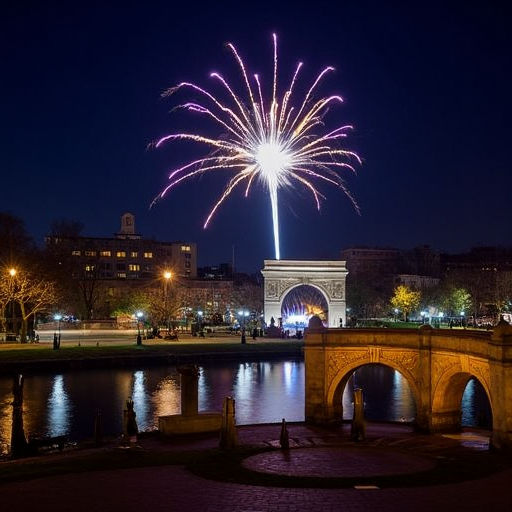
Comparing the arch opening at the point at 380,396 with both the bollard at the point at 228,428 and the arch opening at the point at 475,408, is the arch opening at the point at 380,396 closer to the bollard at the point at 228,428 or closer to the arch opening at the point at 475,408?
the arch opening at the point at 475,408

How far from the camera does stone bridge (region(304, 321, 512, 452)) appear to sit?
25.5 metres

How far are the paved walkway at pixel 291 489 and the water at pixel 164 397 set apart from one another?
1449 centimetres

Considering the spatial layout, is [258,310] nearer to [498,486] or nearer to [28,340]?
[28,340]

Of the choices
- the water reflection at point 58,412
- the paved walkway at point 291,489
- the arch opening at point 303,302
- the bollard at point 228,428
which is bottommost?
the water reflection at point 58,412

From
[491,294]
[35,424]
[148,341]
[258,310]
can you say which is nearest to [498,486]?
[35,424]

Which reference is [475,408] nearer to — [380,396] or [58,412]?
[380,396]

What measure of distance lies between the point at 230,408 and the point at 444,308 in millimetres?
104141

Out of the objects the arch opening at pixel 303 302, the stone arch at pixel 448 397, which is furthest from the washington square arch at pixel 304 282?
the stone arch at pixel 448 397

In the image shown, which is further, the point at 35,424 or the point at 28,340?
the point at 28,340

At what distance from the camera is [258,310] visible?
136250 mm

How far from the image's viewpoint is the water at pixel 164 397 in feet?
138

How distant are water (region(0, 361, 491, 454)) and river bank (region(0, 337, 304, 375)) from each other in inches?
97.8

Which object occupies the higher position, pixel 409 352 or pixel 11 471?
pixel 409 352

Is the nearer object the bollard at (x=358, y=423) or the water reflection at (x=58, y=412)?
the bollard at (x=358, y=423)
